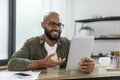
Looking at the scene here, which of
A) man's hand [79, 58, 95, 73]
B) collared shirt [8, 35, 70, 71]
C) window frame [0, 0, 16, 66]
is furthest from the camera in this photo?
window frame [0, 0, 16, 66]

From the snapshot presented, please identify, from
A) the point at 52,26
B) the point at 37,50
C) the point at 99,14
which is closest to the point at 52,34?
the point at 52,26

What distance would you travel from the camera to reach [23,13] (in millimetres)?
4082

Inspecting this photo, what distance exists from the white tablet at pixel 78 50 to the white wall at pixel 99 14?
2147 mm

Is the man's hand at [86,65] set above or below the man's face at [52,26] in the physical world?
below

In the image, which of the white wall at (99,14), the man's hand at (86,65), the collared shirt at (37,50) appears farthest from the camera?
the white wall at (99,14)

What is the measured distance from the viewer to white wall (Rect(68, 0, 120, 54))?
158 inches

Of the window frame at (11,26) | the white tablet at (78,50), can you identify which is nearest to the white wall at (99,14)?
the window frame at (11,26)

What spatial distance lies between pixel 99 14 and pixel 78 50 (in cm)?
236

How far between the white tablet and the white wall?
215 centimetres

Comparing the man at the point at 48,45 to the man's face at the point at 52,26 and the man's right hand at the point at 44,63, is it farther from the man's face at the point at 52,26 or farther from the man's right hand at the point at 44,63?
the man's right hand at the point at 44,63

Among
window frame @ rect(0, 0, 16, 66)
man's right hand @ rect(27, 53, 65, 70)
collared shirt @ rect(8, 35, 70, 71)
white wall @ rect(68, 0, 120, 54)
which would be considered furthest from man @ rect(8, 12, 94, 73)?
white wall @ rect(68, 0, 120, 54)

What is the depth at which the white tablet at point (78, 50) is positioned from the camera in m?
1.91

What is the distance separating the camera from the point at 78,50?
192 cm

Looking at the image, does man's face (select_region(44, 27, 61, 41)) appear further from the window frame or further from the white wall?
the white wall
